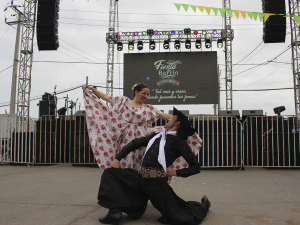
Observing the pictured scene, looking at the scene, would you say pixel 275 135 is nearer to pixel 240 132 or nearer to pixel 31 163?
pixel 240 132

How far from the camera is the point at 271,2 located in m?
10.4

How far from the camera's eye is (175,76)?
16.5 m

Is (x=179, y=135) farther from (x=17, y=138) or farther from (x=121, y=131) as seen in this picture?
(x=17, y=138)

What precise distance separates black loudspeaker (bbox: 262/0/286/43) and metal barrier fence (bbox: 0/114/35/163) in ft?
32.2

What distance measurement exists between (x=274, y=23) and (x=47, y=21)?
31.8 feet

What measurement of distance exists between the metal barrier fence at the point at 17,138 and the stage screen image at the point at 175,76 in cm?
788

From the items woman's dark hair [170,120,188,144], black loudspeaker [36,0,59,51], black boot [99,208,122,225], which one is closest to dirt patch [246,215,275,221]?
woman's dark hair [170,120,188,144]

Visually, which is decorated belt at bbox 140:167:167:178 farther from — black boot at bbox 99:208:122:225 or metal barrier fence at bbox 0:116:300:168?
metal barrier fence at bbox 0:116:300:168

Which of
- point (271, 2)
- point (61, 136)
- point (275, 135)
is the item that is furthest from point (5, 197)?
point (271, 2)

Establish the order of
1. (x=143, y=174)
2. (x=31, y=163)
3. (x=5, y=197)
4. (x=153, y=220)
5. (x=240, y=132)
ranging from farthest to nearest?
(x=31, y=163) < (x=240, y=132) < (x=5, y=197) < (x=153, y=220) < (x=143, y=174)

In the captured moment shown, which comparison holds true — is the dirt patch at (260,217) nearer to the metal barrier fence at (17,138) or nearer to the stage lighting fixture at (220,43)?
the metal barrier fence at (17,138)

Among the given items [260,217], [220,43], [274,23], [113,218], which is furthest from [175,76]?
[113,218]

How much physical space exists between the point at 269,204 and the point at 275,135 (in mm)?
4997

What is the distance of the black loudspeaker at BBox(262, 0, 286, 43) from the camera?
10328 mm
